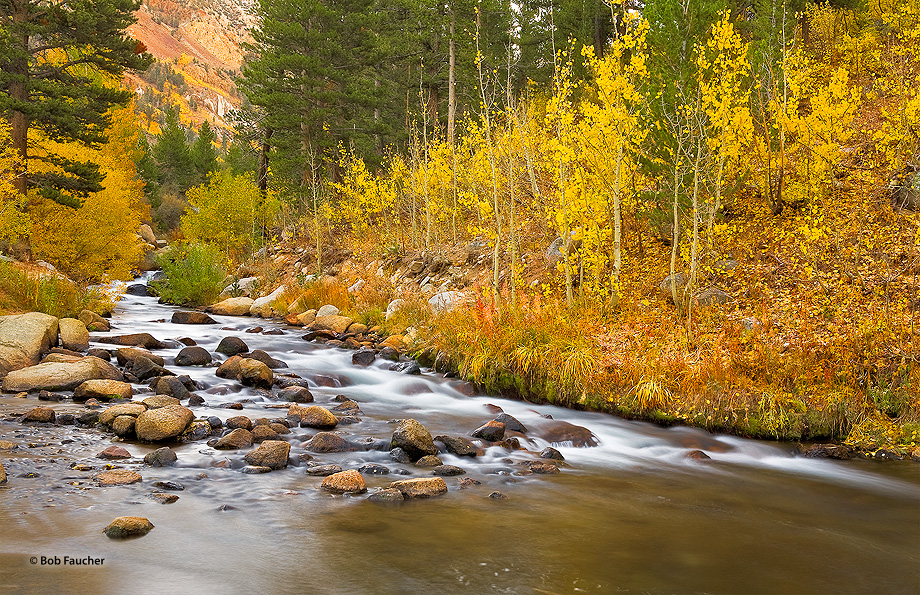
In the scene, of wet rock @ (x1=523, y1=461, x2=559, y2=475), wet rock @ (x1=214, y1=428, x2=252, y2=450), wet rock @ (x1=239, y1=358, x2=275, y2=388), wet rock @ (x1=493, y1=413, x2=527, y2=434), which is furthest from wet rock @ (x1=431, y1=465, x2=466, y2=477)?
wet rock @ (x1=239, y1=358, x2=275, y2=388)

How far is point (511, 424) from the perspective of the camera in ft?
30.1

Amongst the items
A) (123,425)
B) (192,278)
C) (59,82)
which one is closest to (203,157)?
(192,278)

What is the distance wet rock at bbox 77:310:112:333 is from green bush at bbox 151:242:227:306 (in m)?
7.25

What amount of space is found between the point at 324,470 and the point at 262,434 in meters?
1.44

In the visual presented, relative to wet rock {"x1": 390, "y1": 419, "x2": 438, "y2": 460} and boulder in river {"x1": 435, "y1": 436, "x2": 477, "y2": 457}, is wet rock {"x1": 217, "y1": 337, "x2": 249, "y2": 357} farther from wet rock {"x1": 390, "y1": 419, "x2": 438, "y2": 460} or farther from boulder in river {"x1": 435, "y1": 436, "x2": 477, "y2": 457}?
boulder in river {"x1": 435, "y1": 436, "x2": 477, "y2": 457}

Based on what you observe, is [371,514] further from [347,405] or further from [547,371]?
[547,371]

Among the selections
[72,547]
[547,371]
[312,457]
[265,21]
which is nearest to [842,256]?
[547,371]

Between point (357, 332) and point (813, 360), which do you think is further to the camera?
point (357, 332)

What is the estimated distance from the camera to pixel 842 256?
11766 mm

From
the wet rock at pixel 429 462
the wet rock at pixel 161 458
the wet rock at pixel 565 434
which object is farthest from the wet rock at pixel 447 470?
the wet rock at pixel 161 458

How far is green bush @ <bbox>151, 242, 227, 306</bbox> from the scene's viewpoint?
23.5 metres

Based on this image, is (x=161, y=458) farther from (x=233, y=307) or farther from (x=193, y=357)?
(x=233, y=307)

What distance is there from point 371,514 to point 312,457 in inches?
76.9

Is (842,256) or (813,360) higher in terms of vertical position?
(842,256)
